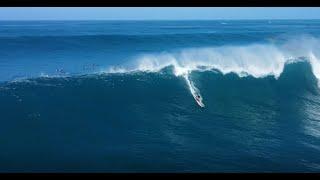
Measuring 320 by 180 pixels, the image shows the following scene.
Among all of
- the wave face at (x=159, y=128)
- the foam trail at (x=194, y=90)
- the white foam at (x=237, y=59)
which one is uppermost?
the white foam at (x=237, y=59)

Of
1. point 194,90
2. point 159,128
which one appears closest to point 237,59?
point 194,90

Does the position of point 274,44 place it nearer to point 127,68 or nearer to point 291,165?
point 291,165

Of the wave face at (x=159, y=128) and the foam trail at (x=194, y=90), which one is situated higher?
the foam trail at (x=194, y=90)

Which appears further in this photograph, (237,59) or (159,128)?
(237,59)

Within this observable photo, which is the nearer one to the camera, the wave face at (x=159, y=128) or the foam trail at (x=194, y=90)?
the wave face at (x=159, y=128)

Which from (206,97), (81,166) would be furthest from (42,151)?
(206,97)

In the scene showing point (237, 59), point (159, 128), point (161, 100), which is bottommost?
point (159, 128)

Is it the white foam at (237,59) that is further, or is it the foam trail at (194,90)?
the foam trail at (194,90)

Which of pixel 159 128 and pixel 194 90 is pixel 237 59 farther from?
pixel 159 128

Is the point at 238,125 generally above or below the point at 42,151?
above
